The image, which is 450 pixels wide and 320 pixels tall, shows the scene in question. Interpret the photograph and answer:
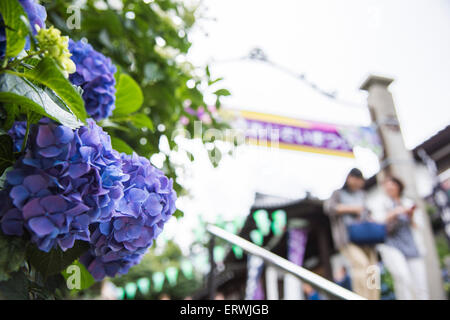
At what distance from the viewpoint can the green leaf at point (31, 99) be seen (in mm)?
404

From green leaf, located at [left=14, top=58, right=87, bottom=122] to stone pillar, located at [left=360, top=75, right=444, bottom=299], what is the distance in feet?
11.7

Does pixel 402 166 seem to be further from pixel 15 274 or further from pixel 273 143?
pixel 15 274

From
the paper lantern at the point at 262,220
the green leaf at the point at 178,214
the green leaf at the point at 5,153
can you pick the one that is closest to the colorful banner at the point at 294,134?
the paper lantern at the point at 262,220

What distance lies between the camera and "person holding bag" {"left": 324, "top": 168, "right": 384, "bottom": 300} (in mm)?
2500

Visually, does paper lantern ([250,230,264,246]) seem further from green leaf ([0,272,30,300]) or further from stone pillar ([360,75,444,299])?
green leaf ([0,272,30,300])

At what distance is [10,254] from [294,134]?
3965 millimetres

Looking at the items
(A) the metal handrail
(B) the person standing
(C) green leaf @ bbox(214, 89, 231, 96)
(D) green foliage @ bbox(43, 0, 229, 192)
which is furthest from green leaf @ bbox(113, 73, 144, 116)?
(B) the person standing

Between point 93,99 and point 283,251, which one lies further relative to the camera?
point 283,251

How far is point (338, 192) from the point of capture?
9.77ft

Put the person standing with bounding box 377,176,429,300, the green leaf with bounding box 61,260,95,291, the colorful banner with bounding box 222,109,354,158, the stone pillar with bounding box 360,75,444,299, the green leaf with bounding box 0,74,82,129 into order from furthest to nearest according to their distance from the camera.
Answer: the colorful banner with bounding box 222,109,354,158, the stone pillar with bounding box 360,75,444,299, the person standing with bounding box 377,176,429,300, the green leaf with bounding box 61,260,95,291, the green leaf with bounding box 0,74,82,129

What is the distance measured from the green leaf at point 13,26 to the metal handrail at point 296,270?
86 cm
